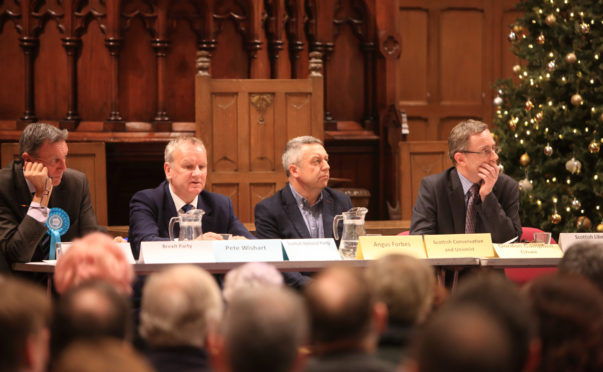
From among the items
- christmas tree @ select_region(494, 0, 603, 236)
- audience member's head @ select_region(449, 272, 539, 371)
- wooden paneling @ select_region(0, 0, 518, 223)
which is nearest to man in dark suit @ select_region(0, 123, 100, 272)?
audience member's head @ select_region(449, 272, 539, 371)

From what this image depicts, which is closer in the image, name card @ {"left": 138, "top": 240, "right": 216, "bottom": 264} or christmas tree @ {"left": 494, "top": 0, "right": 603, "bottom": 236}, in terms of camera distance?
name card @ {"left": 138, "top": 240, "right": 216, "bottom": 264}

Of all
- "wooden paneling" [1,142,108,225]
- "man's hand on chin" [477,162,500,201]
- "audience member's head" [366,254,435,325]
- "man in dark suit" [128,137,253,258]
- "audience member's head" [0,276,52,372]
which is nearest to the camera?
"audience member's head" [0,276,52,372]

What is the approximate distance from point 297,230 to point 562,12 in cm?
372

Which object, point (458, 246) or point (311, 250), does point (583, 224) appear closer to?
point (458, 246)

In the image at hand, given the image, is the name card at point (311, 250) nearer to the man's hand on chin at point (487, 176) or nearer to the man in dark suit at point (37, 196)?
the man's hand on chin at point (487, 176)

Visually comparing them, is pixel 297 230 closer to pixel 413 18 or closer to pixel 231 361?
pixel 231 361

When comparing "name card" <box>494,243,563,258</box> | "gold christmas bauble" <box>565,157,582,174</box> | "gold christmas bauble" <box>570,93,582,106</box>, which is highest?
"gold christmas bauble" <box>570,93,582,106</box>

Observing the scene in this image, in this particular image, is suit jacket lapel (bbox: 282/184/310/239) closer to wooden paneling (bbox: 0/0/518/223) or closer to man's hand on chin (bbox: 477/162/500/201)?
man's hand on chin (bbox: 477/162/500/201)

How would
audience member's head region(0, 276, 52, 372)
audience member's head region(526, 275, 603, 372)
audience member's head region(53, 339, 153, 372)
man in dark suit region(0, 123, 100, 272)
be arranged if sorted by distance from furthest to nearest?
man in dark suit region(0, 123, 100, 272), audience member's head region(526, 275, 603, 372), audience member's head region(0, 276, 52, 372), audience member's head region(53, 339, 153, 372)

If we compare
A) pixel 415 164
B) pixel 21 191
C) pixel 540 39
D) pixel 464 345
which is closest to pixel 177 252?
pixel 21 191

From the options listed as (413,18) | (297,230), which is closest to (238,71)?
(413,18)

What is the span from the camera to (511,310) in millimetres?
1703

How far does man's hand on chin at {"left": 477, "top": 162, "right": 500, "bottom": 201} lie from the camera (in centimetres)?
414

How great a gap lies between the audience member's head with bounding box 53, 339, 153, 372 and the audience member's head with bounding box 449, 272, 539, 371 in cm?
71
